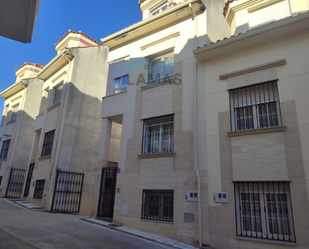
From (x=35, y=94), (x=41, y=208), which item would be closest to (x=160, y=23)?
(x=41, y=208)

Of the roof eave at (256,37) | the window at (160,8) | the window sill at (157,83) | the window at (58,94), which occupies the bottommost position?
the window sill at (157,83)

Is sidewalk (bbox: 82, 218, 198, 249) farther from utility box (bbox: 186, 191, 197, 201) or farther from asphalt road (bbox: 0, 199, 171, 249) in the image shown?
utility box (bbox: 186, 191, 197, 201)

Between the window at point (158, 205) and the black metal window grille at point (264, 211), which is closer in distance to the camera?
the black metal window grille at point (264, 211)

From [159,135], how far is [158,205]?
2487 mm

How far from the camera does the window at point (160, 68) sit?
10.1 meters

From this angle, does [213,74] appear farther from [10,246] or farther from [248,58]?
[10,246]

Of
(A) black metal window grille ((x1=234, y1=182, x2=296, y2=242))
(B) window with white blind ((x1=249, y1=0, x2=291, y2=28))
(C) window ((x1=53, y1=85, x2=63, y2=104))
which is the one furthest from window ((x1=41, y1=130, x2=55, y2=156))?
(B) window with white blind ((x1=249, y1=0, x2=291, y2=28))

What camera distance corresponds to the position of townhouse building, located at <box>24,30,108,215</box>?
41.6ft

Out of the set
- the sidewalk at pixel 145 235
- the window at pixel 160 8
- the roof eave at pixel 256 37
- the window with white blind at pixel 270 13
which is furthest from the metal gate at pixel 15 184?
the window with white blind at pixel 270 13

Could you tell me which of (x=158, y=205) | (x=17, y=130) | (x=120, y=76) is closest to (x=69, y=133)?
(x=120, y=76)

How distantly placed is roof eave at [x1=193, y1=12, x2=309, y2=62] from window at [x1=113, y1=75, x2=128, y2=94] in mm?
3770

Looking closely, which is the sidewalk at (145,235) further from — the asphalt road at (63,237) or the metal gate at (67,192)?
the metal gate at (67,192)

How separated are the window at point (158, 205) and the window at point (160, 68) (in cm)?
439

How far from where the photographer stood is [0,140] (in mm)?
21250
